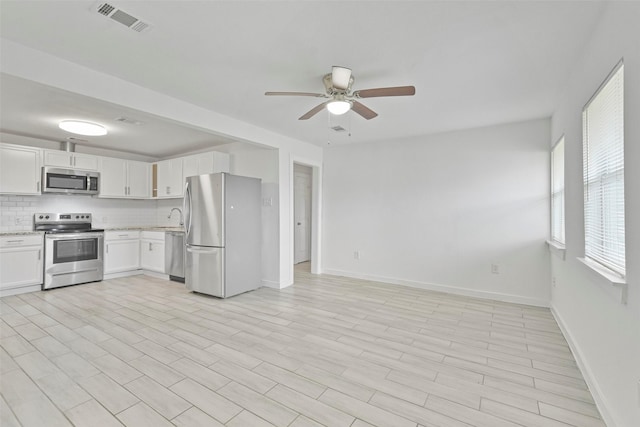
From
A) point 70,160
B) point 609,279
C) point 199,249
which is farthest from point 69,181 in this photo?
point 609,279

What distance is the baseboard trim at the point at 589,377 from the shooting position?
5.45 ft

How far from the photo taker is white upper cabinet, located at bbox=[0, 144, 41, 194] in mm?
4219

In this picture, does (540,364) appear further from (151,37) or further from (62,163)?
(62,163)

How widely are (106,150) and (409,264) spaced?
6143mm

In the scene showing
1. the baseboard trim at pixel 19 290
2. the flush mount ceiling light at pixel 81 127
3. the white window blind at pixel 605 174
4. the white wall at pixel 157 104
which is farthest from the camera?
the baseboard trim at pixel 19 290

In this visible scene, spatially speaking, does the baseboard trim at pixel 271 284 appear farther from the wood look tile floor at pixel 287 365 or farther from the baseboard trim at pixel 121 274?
the baseboard trim at pixel 121 274

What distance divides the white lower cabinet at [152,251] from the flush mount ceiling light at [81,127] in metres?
1.95

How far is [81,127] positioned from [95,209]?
2.34m

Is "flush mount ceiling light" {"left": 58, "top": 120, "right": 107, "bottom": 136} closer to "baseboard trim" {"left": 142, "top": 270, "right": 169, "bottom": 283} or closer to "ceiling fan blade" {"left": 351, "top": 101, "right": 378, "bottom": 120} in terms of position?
"baseboard trim" {"left": 142, "top": 270, "right": 169, "bottom": 283}

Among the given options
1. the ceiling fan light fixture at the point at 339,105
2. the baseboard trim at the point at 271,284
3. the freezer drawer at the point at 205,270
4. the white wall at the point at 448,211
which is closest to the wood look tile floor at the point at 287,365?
the freezer drawer at the point at 205,270

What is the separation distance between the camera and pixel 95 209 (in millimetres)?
5512

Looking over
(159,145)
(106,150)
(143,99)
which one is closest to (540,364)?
(143,99)

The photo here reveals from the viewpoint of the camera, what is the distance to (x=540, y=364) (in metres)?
2.29

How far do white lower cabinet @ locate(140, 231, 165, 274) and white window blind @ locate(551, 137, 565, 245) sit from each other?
5894 mm
